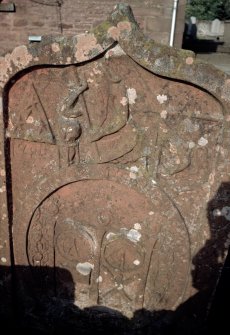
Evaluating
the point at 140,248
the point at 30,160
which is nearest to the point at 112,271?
the point at 140,248

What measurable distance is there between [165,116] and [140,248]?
1255 mm

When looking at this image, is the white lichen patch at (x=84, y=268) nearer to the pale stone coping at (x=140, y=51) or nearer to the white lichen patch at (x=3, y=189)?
the white lichen patch at (x=3, y=189)

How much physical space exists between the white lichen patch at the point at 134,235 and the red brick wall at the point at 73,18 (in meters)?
5.81

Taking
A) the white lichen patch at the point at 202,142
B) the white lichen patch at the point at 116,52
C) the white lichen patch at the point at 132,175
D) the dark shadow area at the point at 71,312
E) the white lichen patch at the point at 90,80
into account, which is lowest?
the dark shadow area at the point at 71,312

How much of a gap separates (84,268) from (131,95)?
1766 mm

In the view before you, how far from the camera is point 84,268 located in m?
3.51

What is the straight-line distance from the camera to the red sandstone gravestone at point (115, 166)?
102 inches

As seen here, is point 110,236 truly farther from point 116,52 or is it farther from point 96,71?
point 116,52

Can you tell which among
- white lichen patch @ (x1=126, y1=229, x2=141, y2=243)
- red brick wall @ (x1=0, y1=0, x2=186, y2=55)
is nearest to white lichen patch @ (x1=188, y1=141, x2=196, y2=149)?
white lichen patch @ (x1=126, y1=229, x2=141, y2=243)

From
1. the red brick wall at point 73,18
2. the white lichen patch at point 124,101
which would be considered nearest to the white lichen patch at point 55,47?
the white lichen patch at point 124,101

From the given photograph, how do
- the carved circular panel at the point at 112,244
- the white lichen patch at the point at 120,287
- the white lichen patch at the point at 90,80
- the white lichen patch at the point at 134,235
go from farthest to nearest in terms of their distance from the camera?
the white lichen patch at the point at 120,287 → the white lichen patch at the point at 134,235 → the carved circular panel at the point at 112,244 → the white lichen patch at the point at 90,80

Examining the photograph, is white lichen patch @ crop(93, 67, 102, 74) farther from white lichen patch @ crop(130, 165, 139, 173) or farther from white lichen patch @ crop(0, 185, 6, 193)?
white lichen patch @ crop(0, 185, 6, 193)

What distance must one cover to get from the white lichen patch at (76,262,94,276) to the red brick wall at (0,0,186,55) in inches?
232

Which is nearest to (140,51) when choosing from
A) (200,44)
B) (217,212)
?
(217,212)
